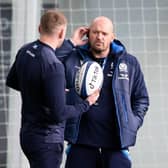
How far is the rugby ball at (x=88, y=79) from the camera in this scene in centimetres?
386

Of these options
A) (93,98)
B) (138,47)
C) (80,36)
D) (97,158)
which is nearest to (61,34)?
(93,98)

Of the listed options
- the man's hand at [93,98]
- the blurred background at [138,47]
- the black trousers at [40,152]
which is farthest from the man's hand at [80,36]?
the blurred background at [138,47]

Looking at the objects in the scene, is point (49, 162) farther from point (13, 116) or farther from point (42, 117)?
point (13, 116)

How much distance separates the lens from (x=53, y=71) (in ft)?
11.3

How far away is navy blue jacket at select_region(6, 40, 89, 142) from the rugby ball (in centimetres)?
22

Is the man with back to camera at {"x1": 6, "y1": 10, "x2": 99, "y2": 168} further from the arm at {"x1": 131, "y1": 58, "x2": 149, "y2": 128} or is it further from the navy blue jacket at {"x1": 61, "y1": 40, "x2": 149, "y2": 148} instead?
the arm at {"x1": 131, "y1": 58, "x2": 149, "y2": 128}

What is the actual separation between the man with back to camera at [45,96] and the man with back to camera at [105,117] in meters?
0.45

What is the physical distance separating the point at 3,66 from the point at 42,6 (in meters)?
0.65

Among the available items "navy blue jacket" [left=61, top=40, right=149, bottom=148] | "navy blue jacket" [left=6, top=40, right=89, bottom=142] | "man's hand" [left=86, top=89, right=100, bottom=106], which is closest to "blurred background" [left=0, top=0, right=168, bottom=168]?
"navy blue jacket" [left=61, top=40, right=149, bottom=148]

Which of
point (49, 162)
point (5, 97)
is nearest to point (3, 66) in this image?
point (5, 97)

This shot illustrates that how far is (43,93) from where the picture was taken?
11.5ft

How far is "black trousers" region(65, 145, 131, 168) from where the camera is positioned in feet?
13.3

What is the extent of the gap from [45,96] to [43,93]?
33mm

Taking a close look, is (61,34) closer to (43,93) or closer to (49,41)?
(49,41)
